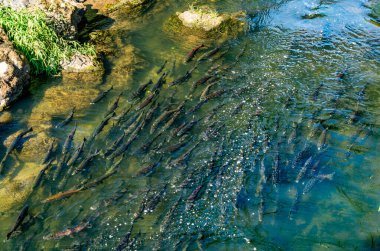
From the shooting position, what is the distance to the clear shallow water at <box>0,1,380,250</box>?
688cm

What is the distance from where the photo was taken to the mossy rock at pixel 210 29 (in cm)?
1279

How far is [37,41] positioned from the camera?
34.7 ft

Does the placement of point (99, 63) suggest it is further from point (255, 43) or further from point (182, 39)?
point (255, 43)

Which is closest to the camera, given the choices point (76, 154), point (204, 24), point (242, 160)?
point (76, 154)

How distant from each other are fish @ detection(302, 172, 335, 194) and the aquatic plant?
683 cm

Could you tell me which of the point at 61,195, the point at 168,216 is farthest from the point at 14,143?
the point at 168,216

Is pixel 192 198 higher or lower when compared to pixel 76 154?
lower

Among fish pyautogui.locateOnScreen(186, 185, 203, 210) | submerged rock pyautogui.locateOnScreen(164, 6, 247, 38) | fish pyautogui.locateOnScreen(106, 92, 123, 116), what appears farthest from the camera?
submerged rock pyautogui.locateOnScreen(164, 6, 247, 38)

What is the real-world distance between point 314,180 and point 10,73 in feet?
25.0

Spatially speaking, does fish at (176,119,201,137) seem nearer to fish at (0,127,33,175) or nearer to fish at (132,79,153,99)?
fish at (132,79,153,99)

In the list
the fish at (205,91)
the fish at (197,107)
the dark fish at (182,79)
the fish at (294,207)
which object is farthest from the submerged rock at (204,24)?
the fish at (294,207)

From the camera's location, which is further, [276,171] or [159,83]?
[159,83]

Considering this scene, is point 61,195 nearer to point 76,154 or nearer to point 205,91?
point 76,154

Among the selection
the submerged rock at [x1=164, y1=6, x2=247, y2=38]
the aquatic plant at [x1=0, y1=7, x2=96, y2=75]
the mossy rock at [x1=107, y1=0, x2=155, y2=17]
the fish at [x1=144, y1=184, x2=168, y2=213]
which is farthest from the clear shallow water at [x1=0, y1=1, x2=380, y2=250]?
the mossy rock at [x1=107, y1=0, x2=155, y2=17]
